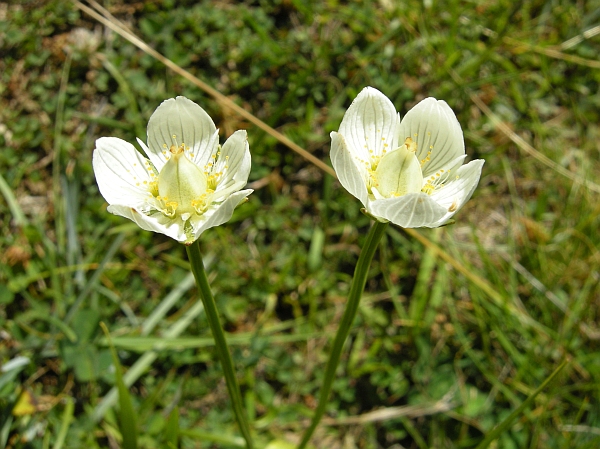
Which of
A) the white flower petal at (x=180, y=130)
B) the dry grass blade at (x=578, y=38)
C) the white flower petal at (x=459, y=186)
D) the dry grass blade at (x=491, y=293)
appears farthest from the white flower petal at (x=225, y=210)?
the dry grass blade at (x=578, y=38)

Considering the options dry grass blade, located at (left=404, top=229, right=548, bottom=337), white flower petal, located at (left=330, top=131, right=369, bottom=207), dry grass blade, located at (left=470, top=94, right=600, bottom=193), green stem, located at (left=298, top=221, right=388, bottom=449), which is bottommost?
dry grass blade, located at (left=404, top=229, right=548, bottom=337)

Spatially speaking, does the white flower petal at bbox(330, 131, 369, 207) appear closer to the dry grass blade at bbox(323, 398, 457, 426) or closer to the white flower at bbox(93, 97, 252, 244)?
the white flower at bbox(93, 97, 252, 244)

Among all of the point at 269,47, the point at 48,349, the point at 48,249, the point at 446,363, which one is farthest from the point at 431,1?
the point at 48,349

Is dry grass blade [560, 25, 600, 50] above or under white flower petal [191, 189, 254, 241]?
under

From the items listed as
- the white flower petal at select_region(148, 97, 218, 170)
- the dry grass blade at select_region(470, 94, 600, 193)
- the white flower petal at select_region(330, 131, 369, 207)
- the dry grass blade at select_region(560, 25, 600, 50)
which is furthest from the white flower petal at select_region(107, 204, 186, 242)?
the dry grass blade at select_region(560, 25, 600, 50)

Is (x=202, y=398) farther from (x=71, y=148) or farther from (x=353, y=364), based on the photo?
(x=71, y=148)

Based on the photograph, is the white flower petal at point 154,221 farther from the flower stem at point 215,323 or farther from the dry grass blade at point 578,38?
the dry grass blade at point 578,38

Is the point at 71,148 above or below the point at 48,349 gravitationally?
above
